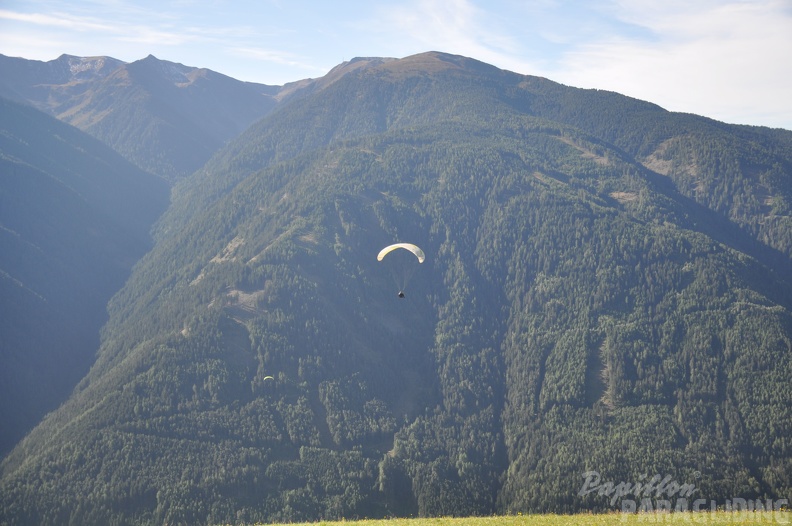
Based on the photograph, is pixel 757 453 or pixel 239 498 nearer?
pixel 239 498

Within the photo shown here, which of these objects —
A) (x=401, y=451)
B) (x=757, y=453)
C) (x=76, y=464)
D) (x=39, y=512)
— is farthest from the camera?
(x=401, y=451)

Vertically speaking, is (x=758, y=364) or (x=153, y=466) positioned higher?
(x=758, y=364)

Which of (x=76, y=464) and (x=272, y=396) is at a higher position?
(x=272, y=396)

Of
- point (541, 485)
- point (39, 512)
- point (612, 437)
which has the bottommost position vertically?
point (39, 512)

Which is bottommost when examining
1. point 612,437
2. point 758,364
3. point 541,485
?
point 541,485

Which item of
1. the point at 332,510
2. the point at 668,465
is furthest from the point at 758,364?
the point at 332,510

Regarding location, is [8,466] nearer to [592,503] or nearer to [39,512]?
[39,512]

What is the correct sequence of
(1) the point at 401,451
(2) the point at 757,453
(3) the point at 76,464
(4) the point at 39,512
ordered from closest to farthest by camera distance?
(4) the point at 39,512 < (3) the point at 76,464 < (2) the point at 757,453 < (1) the point at 401,451

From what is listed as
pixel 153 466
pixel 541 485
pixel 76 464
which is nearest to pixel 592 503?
pixel 541 485

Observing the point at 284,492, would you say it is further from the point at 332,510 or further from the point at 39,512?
the point at 39,512
